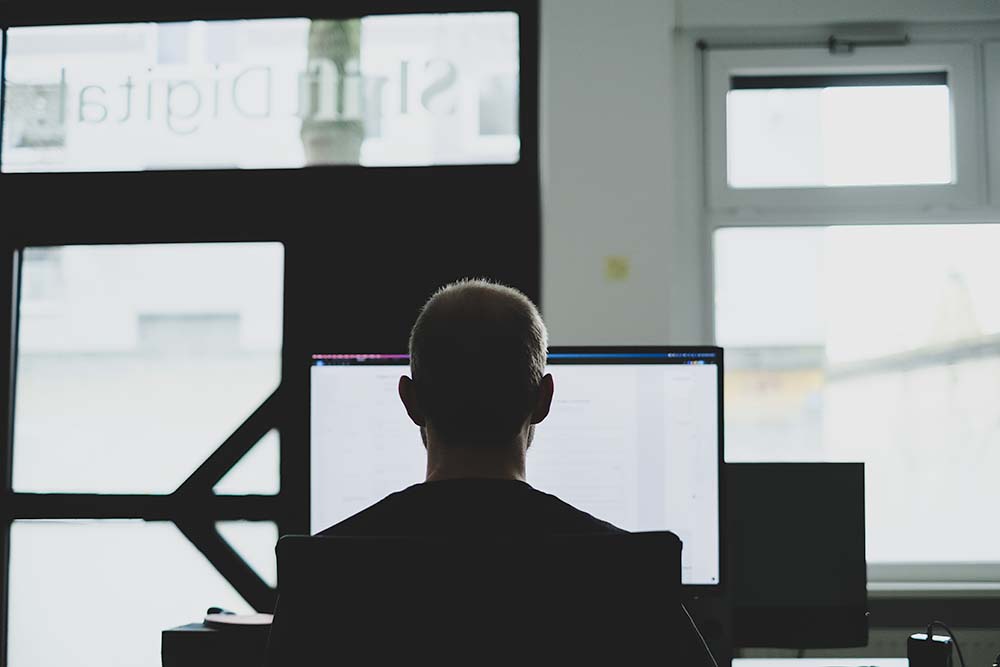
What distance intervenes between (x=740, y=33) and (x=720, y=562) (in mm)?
1511

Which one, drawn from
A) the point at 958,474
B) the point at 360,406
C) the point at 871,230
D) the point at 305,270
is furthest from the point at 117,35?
the point at 958,474

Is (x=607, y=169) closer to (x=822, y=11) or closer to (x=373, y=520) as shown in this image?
(x=822, y=11)

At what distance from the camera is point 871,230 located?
2.63 meters

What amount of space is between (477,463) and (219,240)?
171cm

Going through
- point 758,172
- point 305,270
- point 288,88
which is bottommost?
point 305,270

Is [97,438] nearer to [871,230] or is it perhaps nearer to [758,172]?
[758,172]

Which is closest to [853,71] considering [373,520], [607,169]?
[607,169]

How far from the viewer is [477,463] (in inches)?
41.3

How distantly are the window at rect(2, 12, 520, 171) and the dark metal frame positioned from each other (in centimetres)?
4

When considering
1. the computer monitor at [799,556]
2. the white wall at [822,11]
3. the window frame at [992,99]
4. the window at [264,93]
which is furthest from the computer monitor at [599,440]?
the window frame at [992,99]

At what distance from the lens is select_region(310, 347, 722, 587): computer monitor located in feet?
5.60

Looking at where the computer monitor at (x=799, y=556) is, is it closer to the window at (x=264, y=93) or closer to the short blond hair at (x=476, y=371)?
the short blond hair at (x=476, y=371)

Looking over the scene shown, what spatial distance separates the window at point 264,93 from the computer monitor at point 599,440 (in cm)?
98

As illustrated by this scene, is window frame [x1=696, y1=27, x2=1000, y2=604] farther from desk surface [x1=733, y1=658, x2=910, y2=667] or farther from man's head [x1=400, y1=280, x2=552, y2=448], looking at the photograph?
man's head [x1=400, y1=280, x2=552, y2=448]
